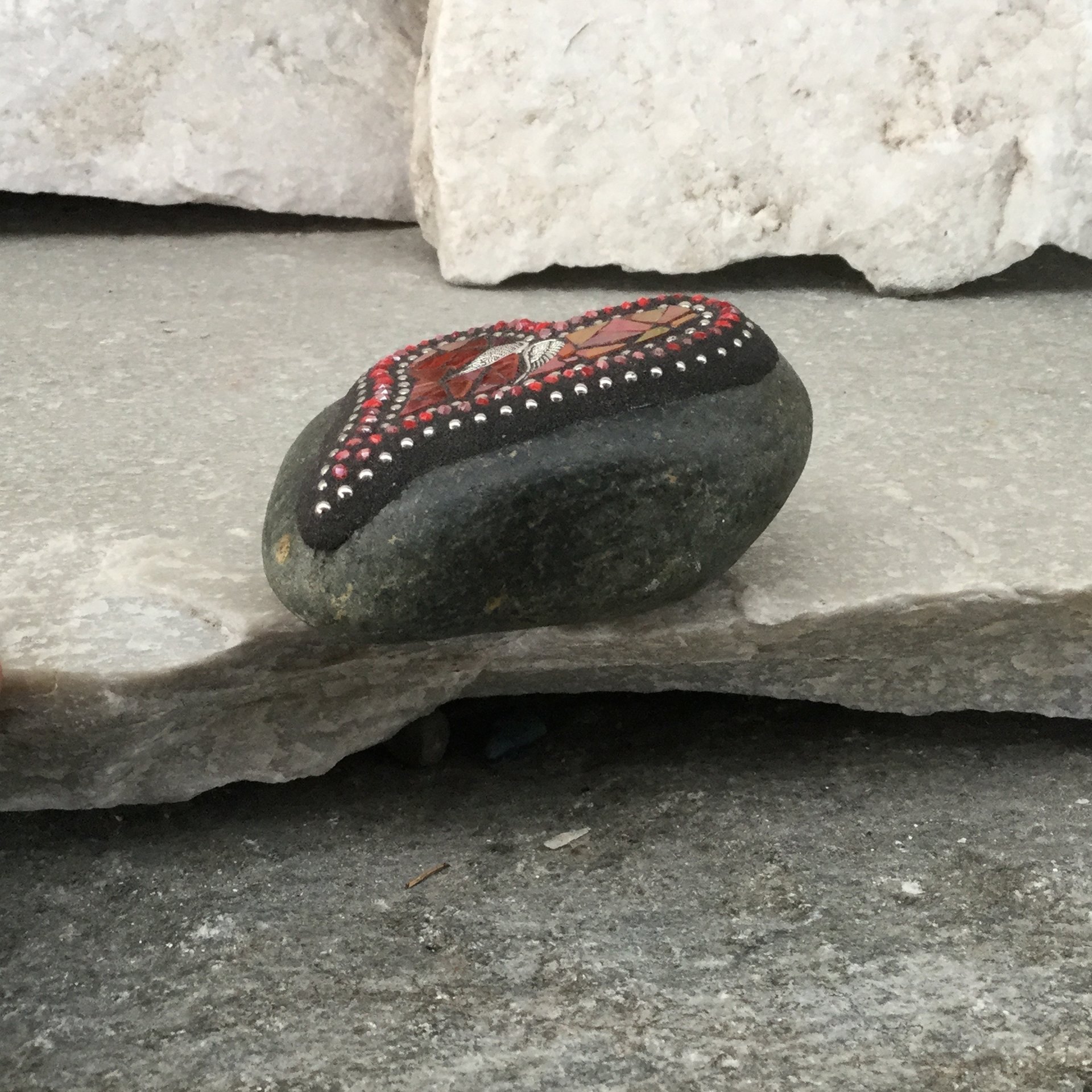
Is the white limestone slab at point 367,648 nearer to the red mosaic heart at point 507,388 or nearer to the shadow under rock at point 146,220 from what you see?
the red mosaic heart at point 507,388

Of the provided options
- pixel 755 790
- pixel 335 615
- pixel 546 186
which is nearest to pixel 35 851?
pixel 335 615

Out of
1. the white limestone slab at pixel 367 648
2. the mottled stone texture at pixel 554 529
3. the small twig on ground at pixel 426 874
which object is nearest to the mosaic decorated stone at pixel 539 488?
the mottled stone texture at pixel 554 529

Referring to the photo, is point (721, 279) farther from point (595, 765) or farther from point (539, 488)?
point (539, 488)

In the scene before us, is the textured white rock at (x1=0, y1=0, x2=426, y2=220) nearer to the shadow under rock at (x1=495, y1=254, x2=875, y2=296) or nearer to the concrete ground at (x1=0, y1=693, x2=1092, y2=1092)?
the shadow under rock at (x1=495, y1=254, x2=875, y2=296)

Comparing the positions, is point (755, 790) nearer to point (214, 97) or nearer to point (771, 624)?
point (771, 624)

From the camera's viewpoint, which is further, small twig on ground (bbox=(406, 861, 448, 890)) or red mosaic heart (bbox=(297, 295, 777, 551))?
small twig on ground (bbox=(406, 861, 448, 890))

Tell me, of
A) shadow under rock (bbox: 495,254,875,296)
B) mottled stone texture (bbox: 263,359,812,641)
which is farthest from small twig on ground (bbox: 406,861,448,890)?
shadow under rock (bbox: 495,254,875,296)

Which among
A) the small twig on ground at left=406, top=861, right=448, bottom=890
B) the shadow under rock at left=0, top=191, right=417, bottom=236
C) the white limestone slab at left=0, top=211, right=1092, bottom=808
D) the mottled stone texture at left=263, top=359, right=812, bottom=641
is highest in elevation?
the mottled stone texture at left=263, top=359, right=812, bottom=641
